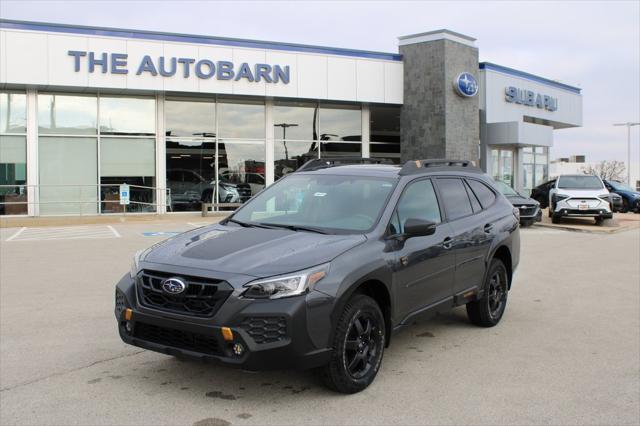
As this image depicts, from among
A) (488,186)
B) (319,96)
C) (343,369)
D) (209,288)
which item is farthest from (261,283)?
(319,96)

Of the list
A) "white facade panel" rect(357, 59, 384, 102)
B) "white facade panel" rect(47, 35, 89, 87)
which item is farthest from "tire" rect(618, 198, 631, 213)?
"white facade panel" rect(47, 35, 89, 87)

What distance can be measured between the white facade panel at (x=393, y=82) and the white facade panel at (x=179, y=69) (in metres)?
7.86

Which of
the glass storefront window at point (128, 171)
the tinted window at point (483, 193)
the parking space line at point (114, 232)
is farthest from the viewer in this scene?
the glass storefront window at point (128, 171)

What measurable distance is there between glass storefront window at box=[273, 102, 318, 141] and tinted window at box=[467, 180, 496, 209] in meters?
18.5

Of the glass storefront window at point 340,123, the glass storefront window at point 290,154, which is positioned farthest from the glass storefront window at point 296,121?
the glass storefront window at point 340,123

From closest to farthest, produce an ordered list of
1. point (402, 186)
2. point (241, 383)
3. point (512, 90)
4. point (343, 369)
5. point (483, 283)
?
point (343, 369) < point (241, 383) < point (402, 186) < point (483, 283) < point (512, 90)

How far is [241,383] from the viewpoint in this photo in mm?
4684

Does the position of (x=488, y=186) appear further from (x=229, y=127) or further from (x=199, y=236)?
(x=229, y=127)

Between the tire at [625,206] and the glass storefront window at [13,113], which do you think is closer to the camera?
the glass storefront window at [13,113]

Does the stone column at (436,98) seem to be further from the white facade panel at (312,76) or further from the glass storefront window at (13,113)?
the glass storefront window at (13,113)

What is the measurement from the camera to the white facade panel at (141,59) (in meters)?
20.9

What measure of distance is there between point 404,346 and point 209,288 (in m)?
2.37

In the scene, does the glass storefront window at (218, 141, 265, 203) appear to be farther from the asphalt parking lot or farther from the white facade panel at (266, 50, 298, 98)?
the asphalt parking lot

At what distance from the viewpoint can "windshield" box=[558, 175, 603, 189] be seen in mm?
20577
